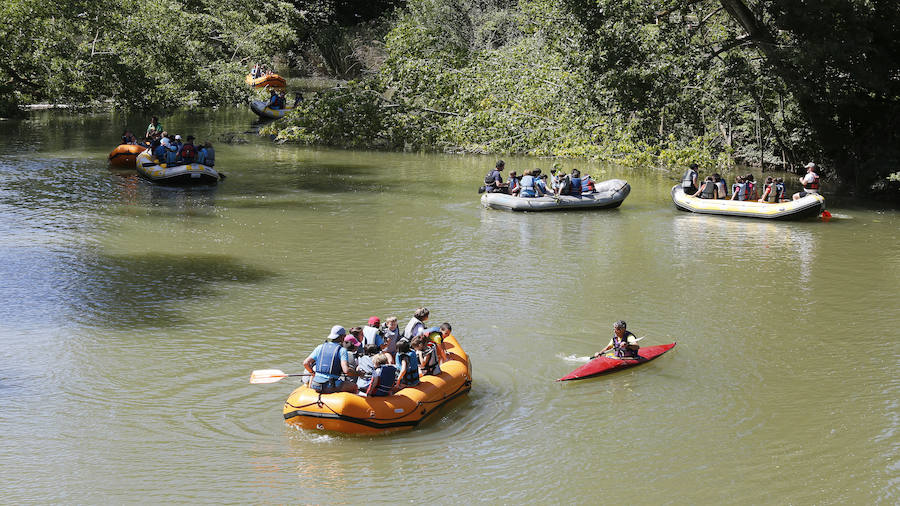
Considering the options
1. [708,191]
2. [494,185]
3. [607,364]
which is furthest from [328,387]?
[708,191]

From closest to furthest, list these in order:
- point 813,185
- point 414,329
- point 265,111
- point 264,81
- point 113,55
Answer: point 414,329
point 813,185
point 113,55
point 265,111
point 264,81

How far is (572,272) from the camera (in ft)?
58.7

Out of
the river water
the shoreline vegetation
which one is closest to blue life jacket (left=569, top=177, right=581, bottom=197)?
the river water

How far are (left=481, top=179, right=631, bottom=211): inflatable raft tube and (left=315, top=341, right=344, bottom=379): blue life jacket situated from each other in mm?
13245

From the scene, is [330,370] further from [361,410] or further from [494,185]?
[494,185]

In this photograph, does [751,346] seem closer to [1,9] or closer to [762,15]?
[762,15]

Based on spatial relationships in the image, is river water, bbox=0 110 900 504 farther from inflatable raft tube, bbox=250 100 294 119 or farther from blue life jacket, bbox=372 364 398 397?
inflatable raft tube, bbox=250 100 294 119

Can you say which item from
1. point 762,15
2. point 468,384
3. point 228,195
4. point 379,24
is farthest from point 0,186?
point 379,24

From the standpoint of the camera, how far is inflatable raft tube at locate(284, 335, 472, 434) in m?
10.5

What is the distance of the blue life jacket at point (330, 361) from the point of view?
10727mm

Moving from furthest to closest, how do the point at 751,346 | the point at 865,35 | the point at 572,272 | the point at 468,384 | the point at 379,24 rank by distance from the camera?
the point at 379,24
the point at 865,35
the point at 572,272
the point at 751,346
the point at 468,384

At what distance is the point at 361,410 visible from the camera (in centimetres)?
1056

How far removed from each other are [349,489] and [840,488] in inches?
200

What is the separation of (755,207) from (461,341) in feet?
40.0
